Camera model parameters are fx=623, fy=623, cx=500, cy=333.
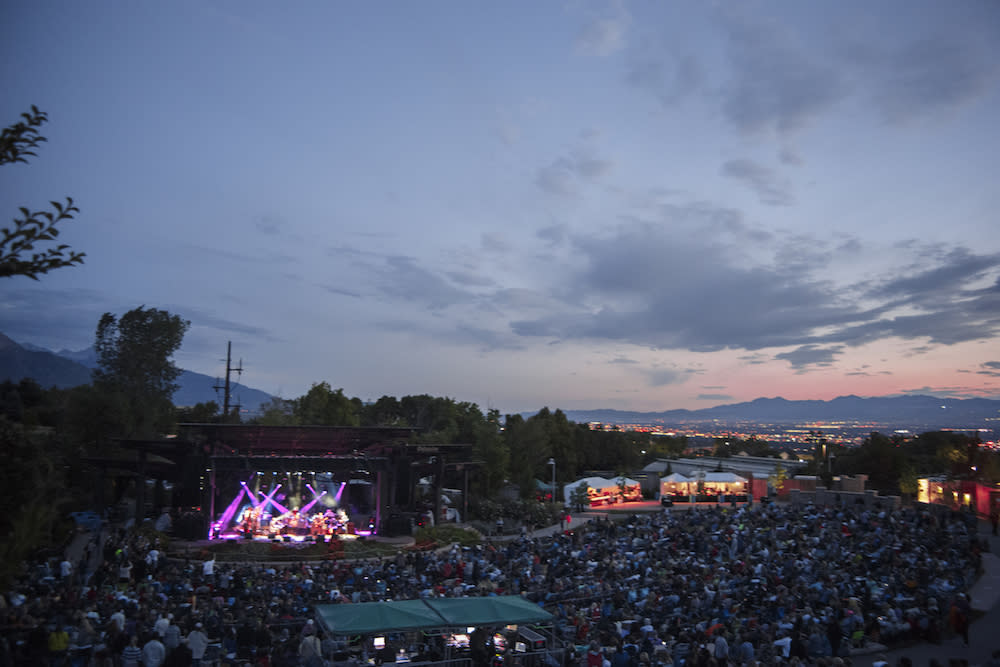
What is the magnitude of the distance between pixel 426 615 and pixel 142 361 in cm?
4094

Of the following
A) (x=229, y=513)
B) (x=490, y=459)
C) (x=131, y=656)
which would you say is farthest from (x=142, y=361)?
(x=131, y=656)

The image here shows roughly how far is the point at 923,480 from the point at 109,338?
5568 centimetres

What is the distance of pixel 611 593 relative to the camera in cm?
1688

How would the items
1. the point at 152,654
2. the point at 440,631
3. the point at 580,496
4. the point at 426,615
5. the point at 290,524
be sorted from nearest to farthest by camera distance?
the point at 152,654
the point at 426,615
the point at 440,631
the point at 290,524
the point at 580,496

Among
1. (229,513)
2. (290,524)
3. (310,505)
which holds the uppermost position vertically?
(310,505)

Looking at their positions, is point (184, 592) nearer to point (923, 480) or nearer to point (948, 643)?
point (948, 643)

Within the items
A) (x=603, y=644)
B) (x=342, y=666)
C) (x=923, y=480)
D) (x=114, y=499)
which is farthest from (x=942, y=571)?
(x=114, y=499)

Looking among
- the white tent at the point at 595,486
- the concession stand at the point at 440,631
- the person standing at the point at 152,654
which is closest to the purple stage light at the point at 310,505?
the white tent at the point at 595,486

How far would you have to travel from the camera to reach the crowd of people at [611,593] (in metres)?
11.3

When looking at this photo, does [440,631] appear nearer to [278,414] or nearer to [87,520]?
[87,520]

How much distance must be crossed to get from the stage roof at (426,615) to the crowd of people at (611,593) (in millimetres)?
684

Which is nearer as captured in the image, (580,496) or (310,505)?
(310,505)

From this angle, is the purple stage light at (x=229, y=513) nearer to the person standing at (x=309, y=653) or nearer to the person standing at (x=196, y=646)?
the person standing at (x=196, y=646)

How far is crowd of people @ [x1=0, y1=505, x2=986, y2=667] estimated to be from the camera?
37.2ft
